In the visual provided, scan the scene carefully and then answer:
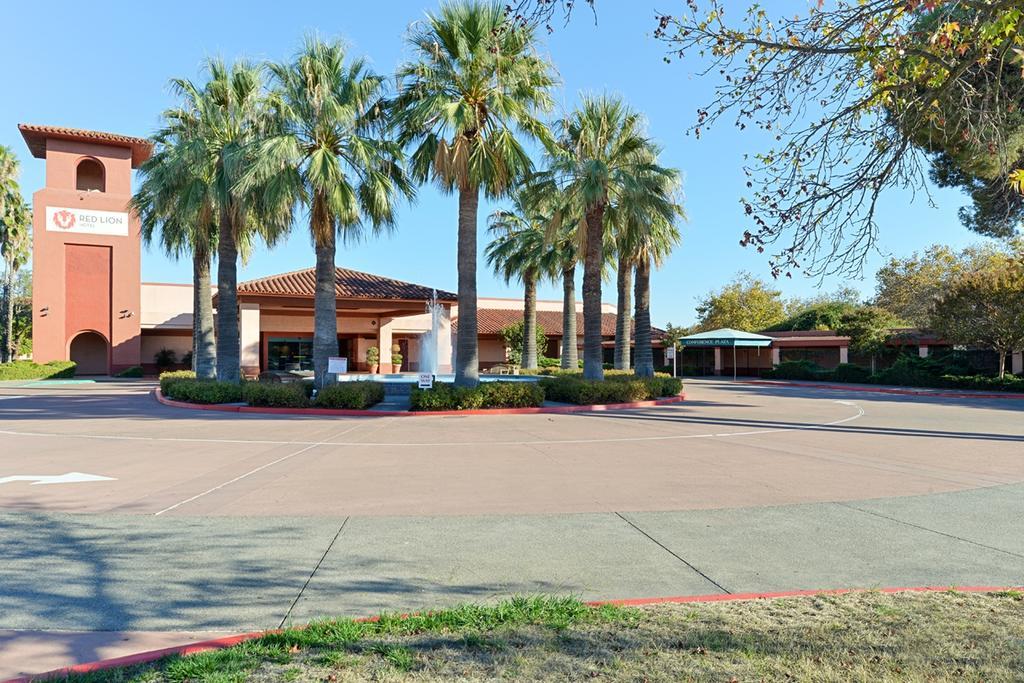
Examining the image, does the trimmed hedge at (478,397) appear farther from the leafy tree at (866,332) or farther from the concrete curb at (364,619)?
the leafy tree at (866,332)

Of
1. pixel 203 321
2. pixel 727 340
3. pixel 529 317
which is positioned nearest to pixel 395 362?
pixel 529 317

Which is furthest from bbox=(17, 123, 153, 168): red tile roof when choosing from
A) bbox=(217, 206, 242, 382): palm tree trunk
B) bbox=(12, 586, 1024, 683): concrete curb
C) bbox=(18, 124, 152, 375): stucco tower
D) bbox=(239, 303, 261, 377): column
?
bbox=(12, 586, 1024, 683): concrete curb

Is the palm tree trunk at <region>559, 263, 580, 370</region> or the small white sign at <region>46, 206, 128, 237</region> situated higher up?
the small white sign at <region>46, 206, 128, 237</region>

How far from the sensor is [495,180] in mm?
19953

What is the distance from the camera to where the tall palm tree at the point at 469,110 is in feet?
62.4

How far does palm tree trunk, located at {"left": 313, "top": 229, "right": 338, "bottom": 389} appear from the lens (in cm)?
2077

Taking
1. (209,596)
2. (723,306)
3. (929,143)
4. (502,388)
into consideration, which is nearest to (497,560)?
(209,596)

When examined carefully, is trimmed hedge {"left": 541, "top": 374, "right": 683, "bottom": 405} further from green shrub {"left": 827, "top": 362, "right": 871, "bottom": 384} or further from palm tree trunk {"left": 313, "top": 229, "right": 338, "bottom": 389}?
green shrub {"left": 827, "top": 362, "right": 871, "bottom": 384}

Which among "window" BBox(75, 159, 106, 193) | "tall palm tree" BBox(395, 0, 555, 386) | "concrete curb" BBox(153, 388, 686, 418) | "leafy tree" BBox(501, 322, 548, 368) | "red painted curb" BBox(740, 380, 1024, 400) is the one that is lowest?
"red painted curb" BBox(740, 380, 1024, 400)

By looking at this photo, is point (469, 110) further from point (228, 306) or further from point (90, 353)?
point (90, 353)

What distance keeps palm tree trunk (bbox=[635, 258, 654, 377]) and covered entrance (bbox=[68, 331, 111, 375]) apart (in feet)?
117

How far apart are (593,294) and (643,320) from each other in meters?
5.20

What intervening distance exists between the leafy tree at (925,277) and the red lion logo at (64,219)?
51.2 m

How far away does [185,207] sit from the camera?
843 inches
